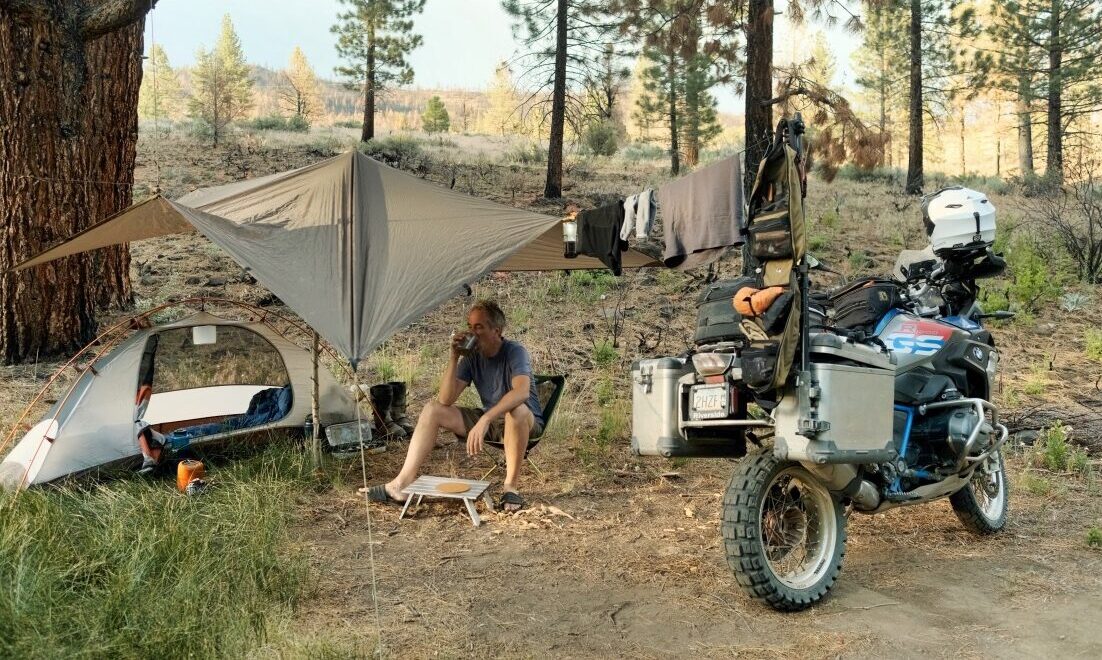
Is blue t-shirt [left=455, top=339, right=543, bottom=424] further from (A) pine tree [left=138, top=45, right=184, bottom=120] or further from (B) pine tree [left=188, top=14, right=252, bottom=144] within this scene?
(A) pine tree [left=138, top=45, right=184, bottom=120]

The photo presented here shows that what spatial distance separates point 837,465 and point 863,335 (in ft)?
2.09

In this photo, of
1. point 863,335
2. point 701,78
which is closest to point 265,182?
point 863,335

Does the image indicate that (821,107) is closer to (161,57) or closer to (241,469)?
(241,469)

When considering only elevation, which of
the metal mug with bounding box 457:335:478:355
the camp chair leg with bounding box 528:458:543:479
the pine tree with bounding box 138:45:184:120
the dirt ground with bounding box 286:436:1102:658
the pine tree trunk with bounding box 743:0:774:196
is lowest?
the dirt ground with bounding box 286:436:1102:658

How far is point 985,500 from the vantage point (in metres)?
4.82

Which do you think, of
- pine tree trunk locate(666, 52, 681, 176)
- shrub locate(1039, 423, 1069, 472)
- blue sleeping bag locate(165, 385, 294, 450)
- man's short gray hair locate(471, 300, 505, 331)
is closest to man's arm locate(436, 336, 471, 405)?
man's short gray hair locate(471, 300, 505, 331)

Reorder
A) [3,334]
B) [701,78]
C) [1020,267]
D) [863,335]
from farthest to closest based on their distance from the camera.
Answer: [701,78], [1020,267], [3,334], [863,335]

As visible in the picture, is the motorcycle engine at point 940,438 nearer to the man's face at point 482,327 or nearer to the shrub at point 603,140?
the man's face at point 482,327

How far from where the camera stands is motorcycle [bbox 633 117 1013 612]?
3.46 m

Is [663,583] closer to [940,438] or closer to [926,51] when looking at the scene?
[940,438]

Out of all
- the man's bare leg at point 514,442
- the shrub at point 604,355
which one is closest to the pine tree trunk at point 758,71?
the shrub at point 604,355

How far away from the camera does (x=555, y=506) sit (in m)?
5.08

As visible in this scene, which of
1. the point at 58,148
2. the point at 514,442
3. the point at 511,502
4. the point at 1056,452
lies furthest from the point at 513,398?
the point at 58,148

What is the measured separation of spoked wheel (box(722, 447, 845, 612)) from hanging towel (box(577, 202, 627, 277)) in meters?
1.66
